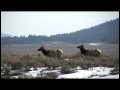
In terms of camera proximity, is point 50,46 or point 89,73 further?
point 50,46

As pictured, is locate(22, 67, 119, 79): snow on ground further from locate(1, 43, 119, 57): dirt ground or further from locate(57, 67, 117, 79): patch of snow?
locate(1, 43, 119, 57): dirt ground

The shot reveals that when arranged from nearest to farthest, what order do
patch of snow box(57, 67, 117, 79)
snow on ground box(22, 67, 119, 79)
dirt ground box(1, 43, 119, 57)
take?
snow on ground box(22, 67, 119, 79) < patch of snow box(57, 67, 117, 79) < dirt ground box(1, 43, 119, 57)

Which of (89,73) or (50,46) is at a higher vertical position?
(50,46)

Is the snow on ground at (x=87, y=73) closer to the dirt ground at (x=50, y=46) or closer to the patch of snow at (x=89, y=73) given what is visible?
the patch of snow at (x=89, y=73)

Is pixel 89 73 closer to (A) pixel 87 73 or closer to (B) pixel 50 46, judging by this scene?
(A) pixel 87 73

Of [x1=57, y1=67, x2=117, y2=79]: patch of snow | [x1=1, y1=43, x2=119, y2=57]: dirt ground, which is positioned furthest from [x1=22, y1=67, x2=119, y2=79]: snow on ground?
[x1=1, y1=43, x2=119, y2=57]: dirt ground

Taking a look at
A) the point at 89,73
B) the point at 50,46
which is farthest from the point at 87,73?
the point at 50,46

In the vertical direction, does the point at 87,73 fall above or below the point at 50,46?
below

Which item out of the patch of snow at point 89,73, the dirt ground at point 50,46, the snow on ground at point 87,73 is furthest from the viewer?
the dirt ground at point 50,46

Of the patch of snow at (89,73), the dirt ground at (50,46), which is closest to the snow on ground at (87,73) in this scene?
the patch of snow at (89,73)

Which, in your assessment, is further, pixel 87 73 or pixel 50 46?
pixel 50 46

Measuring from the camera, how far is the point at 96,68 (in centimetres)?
937
